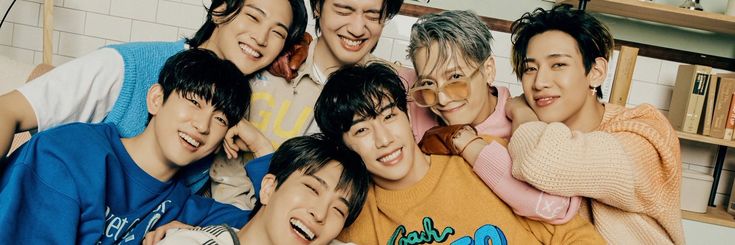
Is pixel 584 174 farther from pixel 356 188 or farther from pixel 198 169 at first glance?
pixel 198 169

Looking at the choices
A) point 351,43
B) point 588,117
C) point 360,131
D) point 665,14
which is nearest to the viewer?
point 360,131

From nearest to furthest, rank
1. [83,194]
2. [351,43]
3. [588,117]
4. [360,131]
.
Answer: [83,194], [360,131], [588,117], [351,43]

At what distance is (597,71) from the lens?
1718 mm

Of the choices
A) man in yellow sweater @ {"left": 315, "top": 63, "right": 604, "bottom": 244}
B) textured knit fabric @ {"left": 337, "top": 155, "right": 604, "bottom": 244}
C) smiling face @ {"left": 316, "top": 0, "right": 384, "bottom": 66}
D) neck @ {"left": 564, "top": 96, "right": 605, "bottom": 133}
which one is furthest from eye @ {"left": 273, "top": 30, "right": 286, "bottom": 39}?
neck @ {"left": 564, "top": 96, "right": 605, "bottom": 133}

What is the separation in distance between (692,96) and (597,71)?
→ 1780 mm

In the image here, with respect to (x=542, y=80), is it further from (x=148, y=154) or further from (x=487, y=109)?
(x=148, y=154)

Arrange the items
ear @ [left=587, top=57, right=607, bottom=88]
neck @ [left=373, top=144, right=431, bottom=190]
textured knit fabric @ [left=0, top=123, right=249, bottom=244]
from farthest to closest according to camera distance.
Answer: ear @ [left=587, top=57, right=607, bottom=88] < neck @ [left=373, top=144, right=431, bottom=190] < textured knit fabric @ [left=0, top=123, right=249, bottom=244]

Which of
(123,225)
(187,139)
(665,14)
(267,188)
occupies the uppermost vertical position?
(665,14)

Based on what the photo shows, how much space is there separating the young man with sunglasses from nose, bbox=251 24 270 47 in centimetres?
47

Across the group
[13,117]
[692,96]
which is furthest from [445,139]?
[692,96]

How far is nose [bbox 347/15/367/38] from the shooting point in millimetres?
1775

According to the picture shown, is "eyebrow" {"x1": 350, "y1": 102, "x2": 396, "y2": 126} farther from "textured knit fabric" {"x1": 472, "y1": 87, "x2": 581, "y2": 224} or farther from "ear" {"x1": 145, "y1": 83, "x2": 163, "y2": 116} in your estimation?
"ear" {"x1": 145, "y1": 83, "x2": 163, "y2": 116}

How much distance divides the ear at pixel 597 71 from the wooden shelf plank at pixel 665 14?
138 cm

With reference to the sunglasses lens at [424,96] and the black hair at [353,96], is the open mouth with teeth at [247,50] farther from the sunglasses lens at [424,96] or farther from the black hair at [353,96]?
the sunglasses lens at [424,96]
